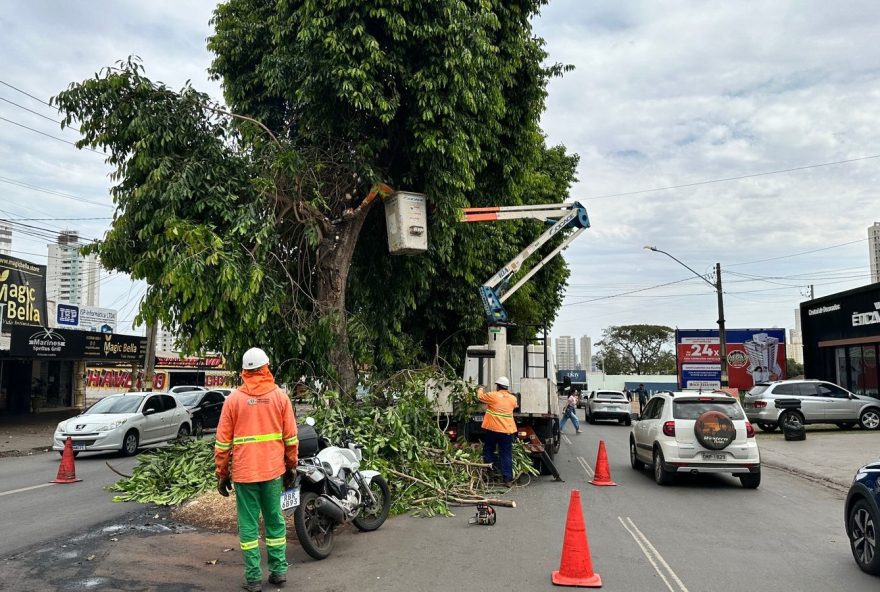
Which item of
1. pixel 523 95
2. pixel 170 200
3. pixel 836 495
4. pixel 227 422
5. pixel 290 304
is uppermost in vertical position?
pixel 523 95

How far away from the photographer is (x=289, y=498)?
258 inches

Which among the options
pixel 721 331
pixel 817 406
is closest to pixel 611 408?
pixel 721 331

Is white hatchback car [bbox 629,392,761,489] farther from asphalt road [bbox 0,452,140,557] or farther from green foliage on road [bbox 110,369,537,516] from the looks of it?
asphalt road [bbox 0,452,140,557]

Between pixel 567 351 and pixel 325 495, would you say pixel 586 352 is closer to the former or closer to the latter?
pixel 567 351

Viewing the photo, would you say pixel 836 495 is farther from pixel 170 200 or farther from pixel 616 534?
pixel 170 200

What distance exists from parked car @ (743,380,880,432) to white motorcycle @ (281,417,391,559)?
1923cm

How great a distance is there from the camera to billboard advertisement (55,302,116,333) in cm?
3033

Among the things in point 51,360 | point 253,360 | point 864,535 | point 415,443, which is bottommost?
point 864,535

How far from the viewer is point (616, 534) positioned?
8242 mm

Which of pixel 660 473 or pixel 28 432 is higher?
pixel 660 473

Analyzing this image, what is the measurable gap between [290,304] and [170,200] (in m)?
2.89

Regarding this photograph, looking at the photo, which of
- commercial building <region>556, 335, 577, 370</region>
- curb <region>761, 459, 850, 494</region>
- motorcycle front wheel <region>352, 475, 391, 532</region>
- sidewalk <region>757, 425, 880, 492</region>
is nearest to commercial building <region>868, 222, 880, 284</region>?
sidewalk <region>757, 425, 880, 492</region>

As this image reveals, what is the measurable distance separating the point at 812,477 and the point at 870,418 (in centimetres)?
1192

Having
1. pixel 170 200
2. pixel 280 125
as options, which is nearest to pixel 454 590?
pixel 170 200
